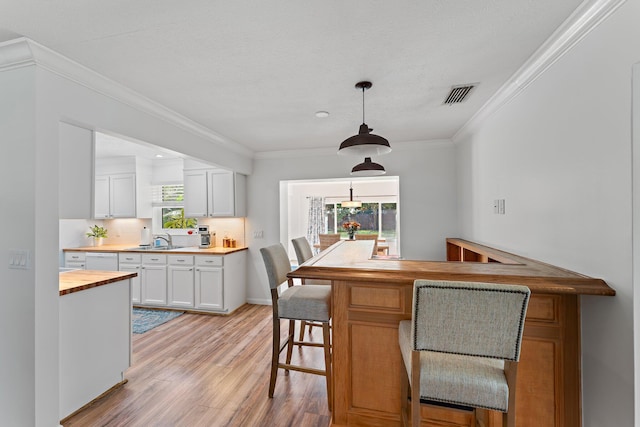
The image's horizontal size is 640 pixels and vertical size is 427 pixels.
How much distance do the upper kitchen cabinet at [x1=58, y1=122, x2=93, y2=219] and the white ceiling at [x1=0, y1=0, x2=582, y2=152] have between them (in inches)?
19.8

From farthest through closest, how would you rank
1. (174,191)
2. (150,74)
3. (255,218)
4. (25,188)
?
(174,191) → (255,218) → (150,74) → (25,188)

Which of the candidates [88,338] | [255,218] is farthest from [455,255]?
[88,338]

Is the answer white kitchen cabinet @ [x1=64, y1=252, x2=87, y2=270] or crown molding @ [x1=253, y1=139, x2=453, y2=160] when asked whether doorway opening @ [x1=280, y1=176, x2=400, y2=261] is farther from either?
white kitchen cabinet @ [x1=64, y1=252, x2=87, y2=270]

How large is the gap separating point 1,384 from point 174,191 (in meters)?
3.72

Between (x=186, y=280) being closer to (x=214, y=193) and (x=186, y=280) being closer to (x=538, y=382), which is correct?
(x=214, y=193)

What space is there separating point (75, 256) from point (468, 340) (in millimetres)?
5741

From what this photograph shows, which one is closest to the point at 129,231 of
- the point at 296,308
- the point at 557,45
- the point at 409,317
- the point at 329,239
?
the point at 329,239

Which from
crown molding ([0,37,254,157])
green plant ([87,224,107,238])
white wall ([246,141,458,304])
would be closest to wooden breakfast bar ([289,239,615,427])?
crown molding ([0,37,254,157])

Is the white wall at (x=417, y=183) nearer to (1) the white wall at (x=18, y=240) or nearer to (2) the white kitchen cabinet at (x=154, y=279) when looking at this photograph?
(2) the white kitchen cabinet at (x=154, y=279)

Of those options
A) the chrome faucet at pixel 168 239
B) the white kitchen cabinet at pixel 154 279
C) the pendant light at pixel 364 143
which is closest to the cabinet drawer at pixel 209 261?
the white kitchen cabinet at pixel 154 279

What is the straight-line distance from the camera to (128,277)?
104 inches

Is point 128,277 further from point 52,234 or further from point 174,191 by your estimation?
point 174,191

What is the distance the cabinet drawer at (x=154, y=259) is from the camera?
4.41 m

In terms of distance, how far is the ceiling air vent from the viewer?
8.11ft
